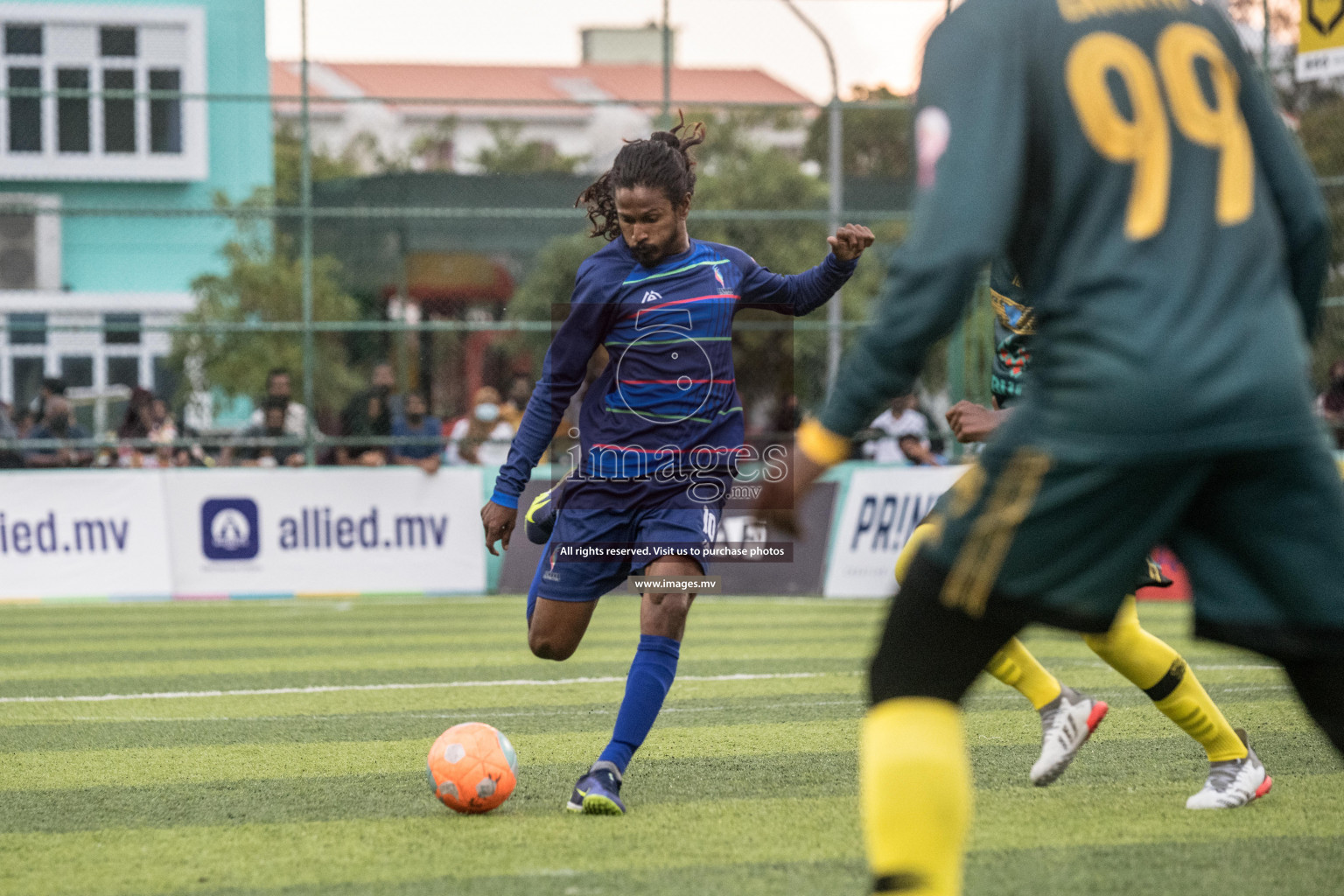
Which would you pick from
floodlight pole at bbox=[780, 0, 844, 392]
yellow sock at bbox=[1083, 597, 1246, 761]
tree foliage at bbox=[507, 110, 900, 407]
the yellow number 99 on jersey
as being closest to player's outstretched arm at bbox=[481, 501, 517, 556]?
yellow sock at bbox=[1083, 597, 1246, 761]

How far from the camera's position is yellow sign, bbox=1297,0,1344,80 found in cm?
1180

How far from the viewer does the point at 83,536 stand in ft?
45.0

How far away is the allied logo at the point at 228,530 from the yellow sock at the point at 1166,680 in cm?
1040

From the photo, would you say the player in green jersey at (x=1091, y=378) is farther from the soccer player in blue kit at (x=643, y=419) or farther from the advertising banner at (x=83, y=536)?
the advertising banner at (x=83, y=536)

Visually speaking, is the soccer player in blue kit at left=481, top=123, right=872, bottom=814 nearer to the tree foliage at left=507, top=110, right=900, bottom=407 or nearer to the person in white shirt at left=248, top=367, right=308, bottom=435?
the tree foliage at left=507, top=110, right=900, bottom=407

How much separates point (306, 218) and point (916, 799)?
14145 mm

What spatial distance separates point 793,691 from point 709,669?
1.11 metres

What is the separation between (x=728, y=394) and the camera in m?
4.91

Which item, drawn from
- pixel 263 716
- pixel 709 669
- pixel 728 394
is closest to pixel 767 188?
pixel 709 669

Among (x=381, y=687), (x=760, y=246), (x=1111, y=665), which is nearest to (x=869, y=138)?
(x=760, y=246)

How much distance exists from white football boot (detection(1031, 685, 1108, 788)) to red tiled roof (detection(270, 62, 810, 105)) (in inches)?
456

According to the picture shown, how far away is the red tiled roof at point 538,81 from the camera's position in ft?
55.0

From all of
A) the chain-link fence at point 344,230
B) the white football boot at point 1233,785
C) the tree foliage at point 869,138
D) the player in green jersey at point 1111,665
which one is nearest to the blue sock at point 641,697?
the player in green jersey at point 1111,665

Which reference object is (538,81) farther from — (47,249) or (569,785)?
(569,785)
